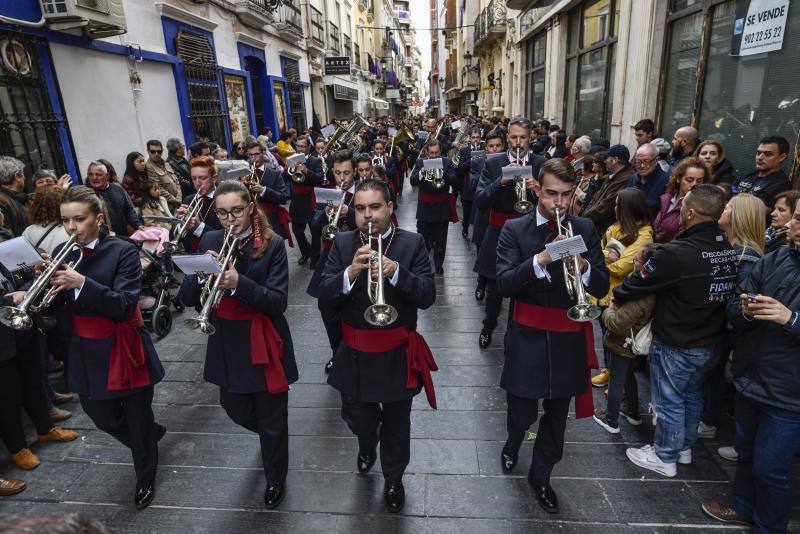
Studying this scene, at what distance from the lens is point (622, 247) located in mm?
3650

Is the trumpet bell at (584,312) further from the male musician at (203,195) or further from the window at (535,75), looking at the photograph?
the window at (535,75)

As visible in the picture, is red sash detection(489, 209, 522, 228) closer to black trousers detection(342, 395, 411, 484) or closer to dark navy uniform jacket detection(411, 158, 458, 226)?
dark navy uniform jacket detection(411, 158, 458, 226)

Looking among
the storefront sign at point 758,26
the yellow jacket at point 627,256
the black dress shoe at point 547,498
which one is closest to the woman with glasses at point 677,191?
the yellow jacket at point 627,256

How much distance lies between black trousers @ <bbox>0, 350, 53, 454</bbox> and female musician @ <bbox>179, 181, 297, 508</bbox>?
1561 mm

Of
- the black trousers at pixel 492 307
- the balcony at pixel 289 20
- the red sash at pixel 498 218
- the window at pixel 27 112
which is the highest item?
the balcony at pixel 289 20

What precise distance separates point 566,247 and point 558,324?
0.58m

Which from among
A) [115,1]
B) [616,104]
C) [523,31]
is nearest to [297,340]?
[115,1]

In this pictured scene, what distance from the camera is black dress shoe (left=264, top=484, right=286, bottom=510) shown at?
3051 mm

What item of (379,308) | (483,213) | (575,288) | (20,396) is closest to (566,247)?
(575,288)

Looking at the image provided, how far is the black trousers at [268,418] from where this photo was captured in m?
3.00

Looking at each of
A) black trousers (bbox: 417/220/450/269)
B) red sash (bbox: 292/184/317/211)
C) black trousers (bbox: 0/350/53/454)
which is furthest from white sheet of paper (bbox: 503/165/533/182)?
black trousers (bbox: 0/350/53/454)

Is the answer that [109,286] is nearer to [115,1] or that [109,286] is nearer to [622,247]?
[622,247]

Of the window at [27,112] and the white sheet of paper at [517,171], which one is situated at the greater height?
the window at [27,112]

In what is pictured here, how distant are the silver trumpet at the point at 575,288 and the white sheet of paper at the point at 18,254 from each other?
9.85 feet
